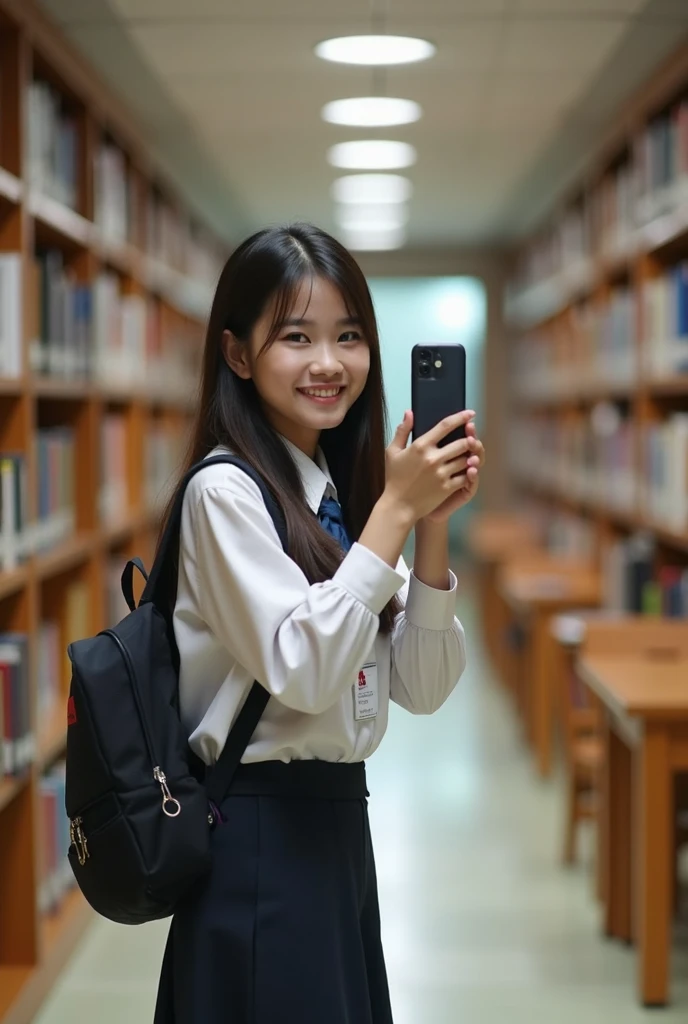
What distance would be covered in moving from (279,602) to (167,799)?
25 cm

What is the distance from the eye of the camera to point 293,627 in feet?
4.47

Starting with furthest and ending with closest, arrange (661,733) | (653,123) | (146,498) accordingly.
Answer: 1. (146,498)
2. (653,123)
3. (661,733)

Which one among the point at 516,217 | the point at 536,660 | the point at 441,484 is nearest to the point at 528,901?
the point at 536,660

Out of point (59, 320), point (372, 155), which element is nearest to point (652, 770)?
point (59, 320)

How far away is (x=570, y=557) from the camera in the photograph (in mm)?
6434

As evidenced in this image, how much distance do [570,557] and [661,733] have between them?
3.54 metres

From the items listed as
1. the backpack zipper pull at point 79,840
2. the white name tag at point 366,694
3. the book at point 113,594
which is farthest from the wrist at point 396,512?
the book at point 113,594

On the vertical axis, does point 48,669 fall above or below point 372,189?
below

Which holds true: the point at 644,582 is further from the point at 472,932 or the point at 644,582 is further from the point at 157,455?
the point at 157,455

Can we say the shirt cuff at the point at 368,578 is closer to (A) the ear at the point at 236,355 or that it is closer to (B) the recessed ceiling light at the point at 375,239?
(A) the ear at the point at 236,355

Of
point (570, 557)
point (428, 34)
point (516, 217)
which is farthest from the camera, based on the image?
point (516, 217)

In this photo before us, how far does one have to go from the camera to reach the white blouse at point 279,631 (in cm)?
135

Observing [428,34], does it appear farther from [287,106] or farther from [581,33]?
[287,106]

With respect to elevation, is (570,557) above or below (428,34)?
below
